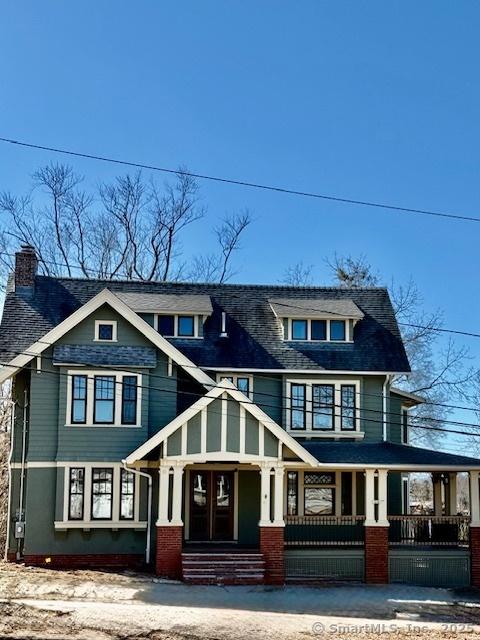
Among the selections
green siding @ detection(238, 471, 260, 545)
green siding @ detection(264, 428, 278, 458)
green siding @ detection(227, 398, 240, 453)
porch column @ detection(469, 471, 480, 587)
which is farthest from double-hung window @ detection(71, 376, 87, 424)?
porch column @ detection(469, 471, 480, 587)

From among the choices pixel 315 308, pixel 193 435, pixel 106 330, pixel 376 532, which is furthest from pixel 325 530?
pixel 106 330

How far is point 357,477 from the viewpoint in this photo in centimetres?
2648

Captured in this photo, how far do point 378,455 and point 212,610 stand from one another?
7.99 m

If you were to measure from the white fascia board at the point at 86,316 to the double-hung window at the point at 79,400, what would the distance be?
1.35m

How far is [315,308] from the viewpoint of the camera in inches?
1112

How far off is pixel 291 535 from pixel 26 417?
8753 mm

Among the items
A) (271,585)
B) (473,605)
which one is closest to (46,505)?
(271,585)

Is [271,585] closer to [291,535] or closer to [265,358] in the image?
[291,535]

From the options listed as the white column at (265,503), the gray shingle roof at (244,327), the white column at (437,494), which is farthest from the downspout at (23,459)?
the white column at (437,494)

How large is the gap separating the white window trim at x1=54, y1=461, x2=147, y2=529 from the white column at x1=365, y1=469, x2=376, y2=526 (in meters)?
6.38

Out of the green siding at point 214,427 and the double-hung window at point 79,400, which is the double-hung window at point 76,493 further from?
the green siding at point 214,427

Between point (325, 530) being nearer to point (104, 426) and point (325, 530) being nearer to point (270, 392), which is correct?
point (270, 392)

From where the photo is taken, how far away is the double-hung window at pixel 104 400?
24.3 meters

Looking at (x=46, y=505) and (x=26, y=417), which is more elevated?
(x=26, y=417)
